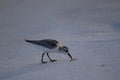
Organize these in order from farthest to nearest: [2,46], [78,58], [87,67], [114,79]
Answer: [2,46], [78,58], [87,67], [114,79]

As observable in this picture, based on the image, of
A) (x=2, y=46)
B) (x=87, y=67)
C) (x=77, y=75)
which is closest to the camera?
(x=77, y=75)

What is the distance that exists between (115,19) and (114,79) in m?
1.92

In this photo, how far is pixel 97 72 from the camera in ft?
7.69

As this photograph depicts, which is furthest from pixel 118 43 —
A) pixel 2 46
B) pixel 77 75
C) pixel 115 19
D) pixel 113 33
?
pixel 2 46

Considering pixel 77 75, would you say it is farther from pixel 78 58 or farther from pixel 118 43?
pixel 118 43

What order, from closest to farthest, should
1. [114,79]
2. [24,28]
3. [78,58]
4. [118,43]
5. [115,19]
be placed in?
[114,79] → [78,58] → [118,43] → [115,19] → [24,28]

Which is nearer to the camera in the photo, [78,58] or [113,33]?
[78,58]

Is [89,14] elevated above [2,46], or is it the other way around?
[89,14]

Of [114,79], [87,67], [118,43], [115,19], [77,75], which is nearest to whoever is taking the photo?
[114,79]

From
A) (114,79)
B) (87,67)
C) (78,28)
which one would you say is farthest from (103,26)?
(114,79)

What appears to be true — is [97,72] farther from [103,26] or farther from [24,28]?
[24,28]

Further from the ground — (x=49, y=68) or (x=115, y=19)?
(x=115, y=19)

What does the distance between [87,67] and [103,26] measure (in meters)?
1.66

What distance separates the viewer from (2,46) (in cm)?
358
